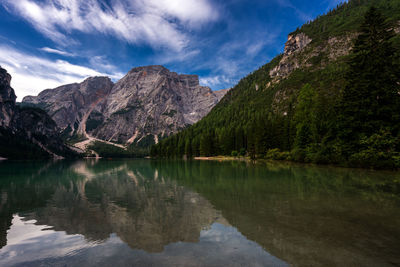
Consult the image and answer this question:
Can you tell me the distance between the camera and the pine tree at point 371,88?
3042 centimetres

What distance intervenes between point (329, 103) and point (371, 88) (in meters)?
28.8

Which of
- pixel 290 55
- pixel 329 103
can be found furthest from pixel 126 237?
pixel 290 55

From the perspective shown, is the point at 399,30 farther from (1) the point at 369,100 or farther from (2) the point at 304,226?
(2) the point at 304,226

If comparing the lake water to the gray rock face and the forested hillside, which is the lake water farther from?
the gray rock face

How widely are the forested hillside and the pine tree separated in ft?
0.36

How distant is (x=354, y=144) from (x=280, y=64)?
541ft

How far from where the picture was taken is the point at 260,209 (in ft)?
36.0

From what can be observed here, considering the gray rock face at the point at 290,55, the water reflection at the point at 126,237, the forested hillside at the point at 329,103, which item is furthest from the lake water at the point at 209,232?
the gray rock face at the point at 290,55

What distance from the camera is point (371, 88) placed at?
32.1 meters

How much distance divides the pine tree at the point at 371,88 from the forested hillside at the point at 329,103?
111mm

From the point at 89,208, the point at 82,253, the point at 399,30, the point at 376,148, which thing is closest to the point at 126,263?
the point at 82,253

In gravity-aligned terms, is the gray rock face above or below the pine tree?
above

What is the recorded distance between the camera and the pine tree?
3042 centimetres

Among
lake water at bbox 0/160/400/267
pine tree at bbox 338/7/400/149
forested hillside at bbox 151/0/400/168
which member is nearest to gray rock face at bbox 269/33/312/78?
forested hillside at bbox 151/0/400/168
